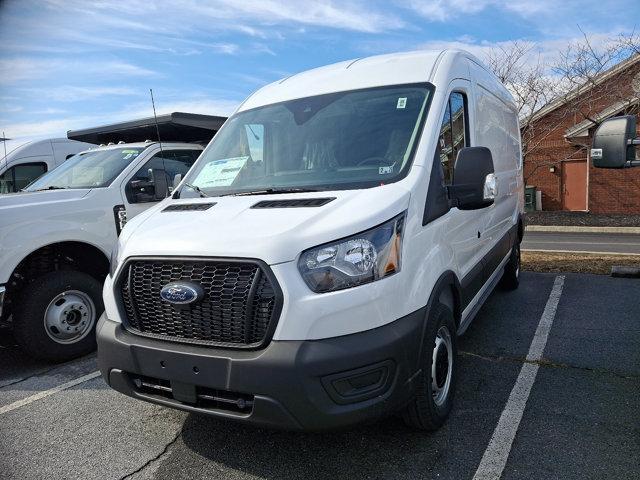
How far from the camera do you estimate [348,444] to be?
3.01 metres

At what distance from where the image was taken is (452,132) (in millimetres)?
3586

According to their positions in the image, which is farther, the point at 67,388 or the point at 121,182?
the point at 121,182

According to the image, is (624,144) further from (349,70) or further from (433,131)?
(349,70)

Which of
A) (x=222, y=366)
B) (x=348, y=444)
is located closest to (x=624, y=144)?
(x=348, y=444)

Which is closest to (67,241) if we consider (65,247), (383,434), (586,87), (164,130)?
(65,247)

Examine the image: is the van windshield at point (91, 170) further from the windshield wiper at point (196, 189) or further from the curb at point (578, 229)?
the curb at point (578, 229)

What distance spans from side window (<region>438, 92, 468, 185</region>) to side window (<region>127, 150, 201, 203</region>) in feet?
8.94

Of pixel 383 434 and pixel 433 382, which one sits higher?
pixel 433 382

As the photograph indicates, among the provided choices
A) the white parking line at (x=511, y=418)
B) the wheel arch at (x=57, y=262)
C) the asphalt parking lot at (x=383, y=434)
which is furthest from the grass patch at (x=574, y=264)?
the wheel arch at (x=57, y=262)

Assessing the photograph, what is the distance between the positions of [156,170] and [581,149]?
20985 millimetres

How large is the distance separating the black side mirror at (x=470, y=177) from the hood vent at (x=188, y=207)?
1.55 meters

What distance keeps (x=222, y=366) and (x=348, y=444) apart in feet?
3.47

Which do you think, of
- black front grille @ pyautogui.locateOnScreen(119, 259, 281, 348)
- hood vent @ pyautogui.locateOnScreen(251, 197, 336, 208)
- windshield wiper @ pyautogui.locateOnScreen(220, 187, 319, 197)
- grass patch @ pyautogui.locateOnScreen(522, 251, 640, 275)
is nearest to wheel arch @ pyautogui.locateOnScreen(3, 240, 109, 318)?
black front grille @ pyautogui.locateOnScreen(119, 259, 281, 348)

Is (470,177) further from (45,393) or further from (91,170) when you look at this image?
(91,170)
